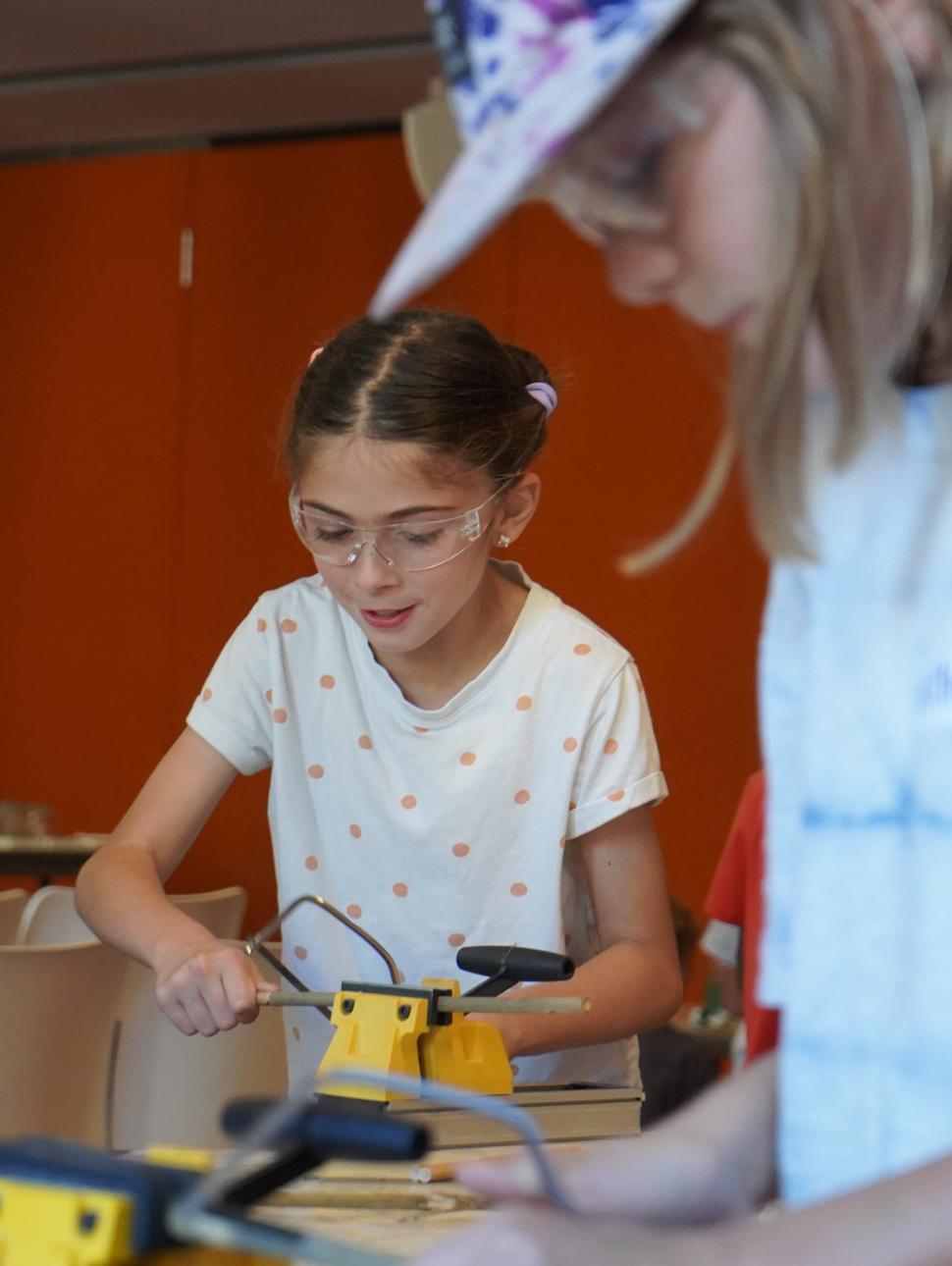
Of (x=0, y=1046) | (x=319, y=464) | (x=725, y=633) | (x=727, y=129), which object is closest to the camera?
(x=727, y=129)

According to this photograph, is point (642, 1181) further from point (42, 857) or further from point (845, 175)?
point (42, 857)

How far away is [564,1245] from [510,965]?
3.20 feet

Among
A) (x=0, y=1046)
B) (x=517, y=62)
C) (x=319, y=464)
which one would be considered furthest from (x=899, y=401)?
(x=0, y=1046)

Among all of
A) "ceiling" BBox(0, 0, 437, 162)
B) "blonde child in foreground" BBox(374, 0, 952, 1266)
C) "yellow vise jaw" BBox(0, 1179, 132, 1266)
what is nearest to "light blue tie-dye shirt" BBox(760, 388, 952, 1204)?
"blonde child in foreground" BBox(374, 0, 952, 1266)

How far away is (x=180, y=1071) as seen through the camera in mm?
2715

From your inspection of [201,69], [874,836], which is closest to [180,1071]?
[874,836]

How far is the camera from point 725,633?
5.50m

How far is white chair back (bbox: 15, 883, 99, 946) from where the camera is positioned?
3.59 metres

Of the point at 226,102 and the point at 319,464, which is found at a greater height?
the point at 226,102

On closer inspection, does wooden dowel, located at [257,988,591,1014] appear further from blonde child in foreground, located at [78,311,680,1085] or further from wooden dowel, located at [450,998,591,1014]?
blonde child in foreground, located at [78,311,680,1085]

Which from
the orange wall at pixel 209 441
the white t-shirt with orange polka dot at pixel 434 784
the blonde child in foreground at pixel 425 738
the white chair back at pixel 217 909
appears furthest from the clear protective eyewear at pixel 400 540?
the orange wall at pixel 209 441

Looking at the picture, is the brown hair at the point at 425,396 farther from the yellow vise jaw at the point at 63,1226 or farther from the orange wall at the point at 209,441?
the orange wall at the point at 209,441

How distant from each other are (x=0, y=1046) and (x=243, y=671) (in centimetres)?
94

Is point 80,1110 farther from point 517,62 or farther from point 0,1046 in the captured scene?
point 517,62
